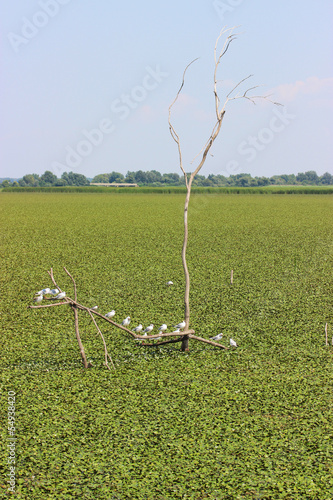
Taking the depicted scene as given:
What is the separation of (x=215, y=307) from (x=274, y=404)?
106 inches

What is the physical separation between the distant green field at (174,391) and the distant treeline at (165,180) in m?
56.7

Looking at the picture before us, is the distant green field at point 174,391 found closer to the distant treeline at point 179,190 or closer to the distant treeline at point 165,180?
the distant treeline at point 179,190

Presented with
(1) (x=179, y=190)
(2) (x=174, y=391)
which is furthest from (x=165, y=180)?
(2) (x=174, y=391)

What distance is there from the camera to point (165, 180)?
285 feet

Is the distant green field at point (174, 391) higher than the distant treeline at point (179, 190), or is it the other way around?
the distant green field at point (174, 391)

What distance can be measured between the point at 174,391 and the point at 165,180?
274 ft

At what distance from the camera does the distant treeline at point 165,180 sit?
76062mm

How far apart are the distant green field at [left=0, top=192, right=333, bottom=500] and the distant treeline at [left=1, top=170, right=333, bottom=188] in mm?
56671

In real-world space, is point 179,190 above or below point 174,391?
below

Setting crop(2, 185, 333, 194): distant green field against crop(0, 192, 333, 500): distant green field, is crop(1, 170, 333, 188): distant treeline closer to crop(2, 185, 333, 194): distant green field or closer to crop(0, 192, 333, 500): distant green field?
crop(2, 185, 333, 194): distant green field

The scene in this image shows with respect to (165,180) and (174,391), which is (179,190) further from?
(174,391)

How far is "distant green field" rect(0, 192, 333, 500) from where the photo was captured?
9.97ft

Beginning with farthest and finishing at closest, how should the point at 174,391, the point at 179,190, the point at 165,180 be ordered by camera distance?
the point at 165,180, the point at 179,190, the point at 174,391

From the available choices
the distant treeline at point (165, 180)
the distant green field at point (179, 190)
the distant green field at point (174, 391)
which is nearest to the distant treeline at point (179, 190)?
the distant green field at point (179, 190)
